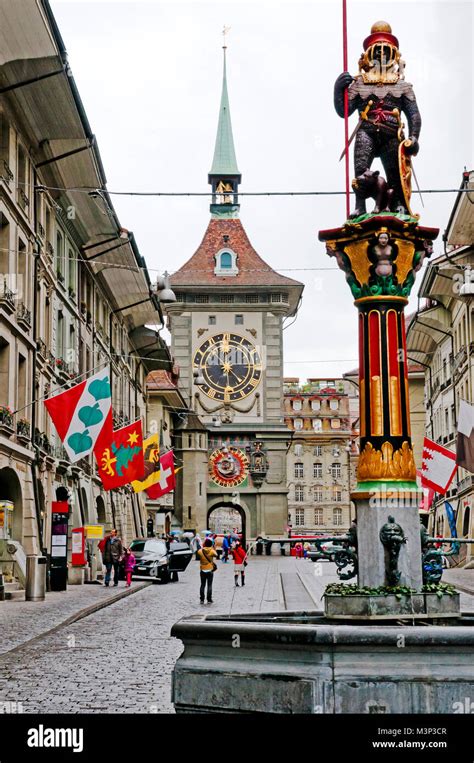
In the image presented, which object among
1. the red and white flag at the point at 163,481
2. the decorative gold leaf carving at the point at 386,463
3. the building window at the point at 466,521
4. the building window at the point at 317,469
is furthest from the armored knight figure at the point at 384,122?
the building window at the point at 317,469

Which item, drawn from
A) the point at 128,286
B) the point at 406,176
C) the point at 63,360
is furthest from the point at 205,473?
the point at 406,176

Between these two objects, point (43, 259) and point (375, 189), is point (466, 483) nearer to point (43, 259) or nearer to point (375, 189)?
point (43, 259)

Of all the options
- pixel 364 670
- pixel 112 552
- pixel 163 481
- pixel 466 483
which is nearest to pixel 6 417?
pixel 112 552

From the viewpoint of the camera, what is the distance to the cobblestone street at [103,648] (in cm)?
1204

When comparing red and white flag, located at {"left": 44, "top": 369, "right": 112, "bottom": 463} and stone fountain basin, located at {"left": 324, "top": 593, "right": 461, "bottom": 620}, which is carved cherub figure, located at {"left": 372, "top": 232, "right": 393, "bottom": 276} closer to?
stone fountain basin, located at {"left": 324, "top": 593, "right": 461, "bottom": 620}

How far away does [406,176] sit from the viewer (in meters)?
13.2

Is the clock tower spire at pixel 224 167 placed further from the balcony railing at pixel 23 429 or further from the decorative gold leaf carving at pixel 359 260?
the decorative gold leaf carving at pixel 359 260

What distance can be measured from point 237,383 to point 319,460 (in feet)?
174

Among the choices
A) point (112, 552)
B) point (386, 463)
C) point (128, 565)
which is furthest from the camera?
point (128, 565)

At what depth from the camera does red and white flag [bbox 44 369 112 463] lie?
88.5 ft

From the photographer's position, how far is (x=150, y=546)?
43.0m

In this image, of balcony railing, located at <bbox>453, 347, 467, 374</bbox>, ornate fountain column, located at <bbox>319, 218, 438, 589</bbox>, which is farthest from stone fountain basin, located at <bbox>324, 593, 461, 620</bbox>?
balcony railing, located at <bbox>453, 347, 467, 374</bbox>

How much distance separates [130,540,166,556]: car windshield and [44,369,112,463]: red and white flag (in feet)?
50.4
